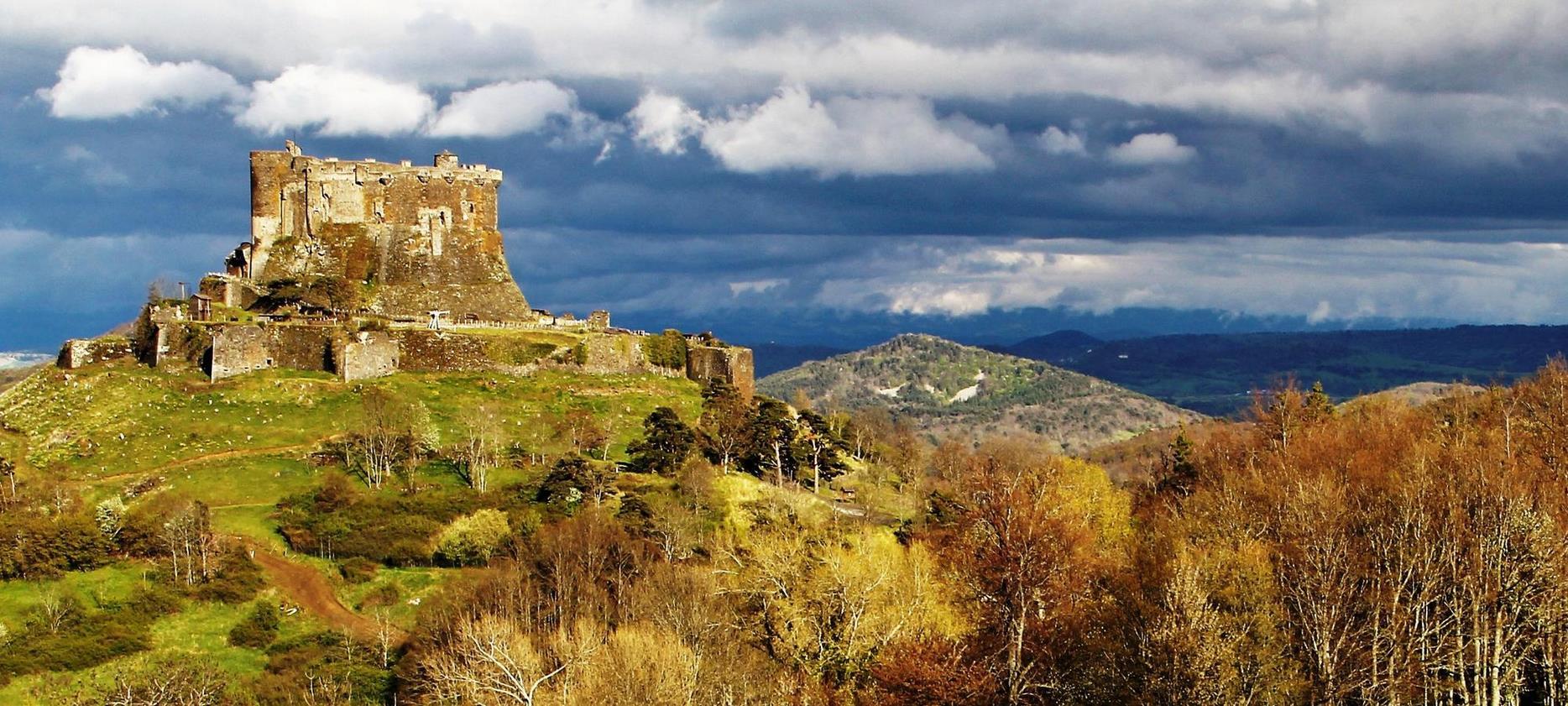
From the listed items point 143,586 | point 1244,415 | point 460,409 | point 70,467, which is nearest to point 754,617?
point 143,586

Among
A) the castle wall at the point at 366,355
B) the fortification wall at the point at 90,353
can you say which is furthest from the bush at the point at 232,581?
the fortification wall at the point at 90,353

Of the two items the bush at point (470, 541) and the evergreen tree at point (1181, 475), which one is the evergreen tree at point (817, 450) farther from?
the bush at point (470, 541)

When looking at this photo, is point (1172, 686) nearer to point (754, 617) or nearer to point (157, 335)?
point (754, 617)

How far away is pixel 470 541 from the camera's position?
77500 millimetres

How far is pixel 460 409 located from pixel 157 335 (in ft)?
70.2

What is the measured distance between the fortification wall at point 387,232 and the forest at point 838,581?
2078cm

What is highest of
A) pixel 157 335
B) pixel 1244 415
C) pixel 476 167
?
pixel 476 167

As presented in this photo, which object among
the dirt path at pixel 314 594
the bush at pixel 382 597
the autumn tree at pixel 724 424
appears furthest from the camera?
the autumn tree at pixel 724 424

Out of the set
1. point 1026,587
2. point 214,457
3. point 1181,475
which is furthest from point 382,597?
point 1181,475

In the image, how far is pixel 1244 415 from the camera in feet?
570

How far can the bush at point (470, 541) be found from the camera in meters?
77.2

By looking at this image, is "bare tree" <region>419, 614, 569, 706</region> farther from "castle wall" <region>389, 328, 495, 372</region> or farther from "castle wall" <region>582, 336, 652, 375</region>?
"castle wall" <region>582, 336, 652, 375</region>

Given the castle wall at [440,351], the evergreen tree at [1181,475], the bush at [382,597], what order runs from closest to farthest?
the bush at [382,597]
the evergreen tree at [1181,475]
the castle wall at [440,351]

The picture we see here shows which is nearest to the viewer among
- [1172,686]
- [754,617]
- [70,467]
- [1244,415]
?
[1172,686]
